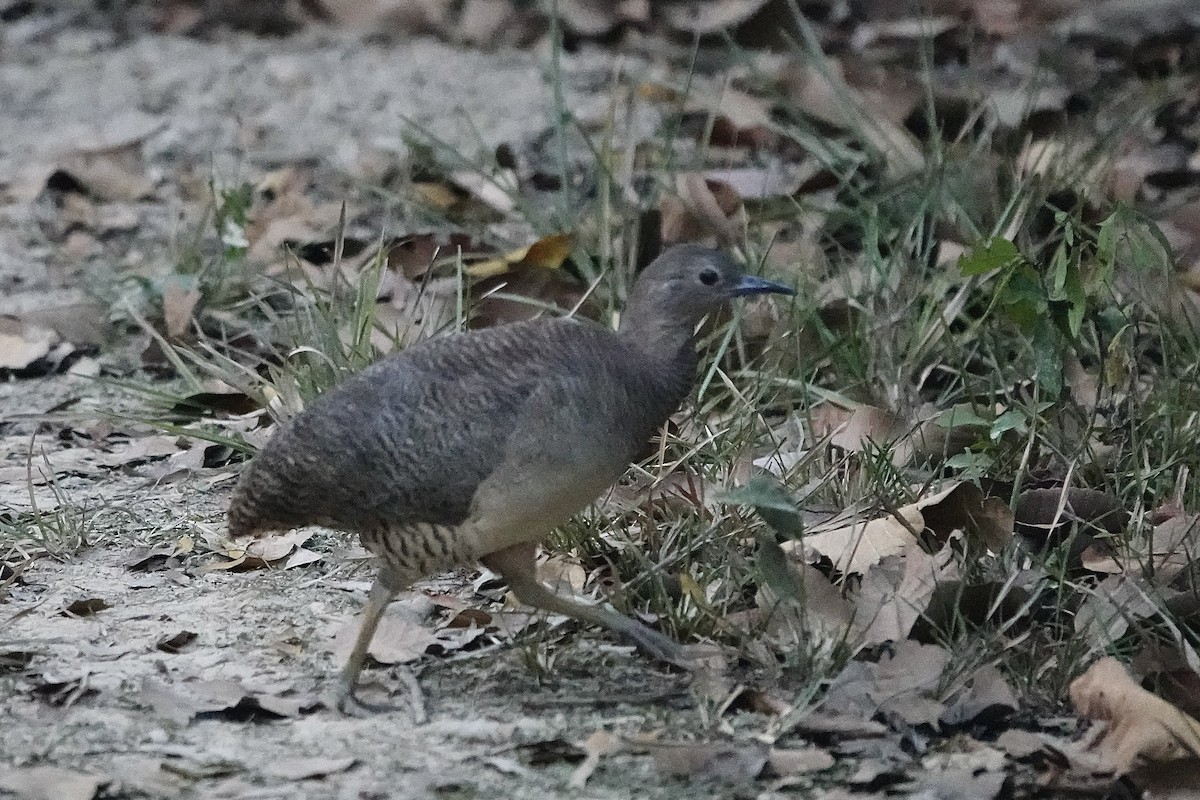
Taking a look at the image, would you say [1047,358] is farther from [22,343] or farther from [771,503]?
[22,343]

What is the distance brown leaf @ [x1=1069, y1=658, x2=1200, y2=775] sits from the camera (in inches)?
114

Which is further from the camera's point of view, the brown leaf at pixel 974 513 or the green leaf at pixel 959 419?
the green leaf at pixel 959 419

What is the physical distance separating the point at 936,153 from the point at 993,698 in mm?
2342

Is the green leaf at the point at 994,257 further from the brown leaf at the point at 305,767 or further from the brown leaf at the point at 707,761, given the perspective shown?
the brown leaf at the point at 305,767

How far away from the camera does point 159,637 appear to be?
360cm

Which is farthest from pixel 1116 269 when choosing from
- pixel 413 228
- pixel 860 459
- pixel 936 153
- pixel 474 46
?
pixel 474 46

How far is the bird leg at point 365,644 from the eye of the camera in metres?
3.30

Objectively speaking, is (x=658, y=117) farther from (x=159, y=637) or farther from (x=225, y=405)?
(x=159, y=637)

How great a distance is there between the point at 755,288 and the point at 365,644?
1.12 meters

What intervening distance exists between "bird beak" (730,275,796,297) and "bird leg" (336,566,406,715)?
3.12ft

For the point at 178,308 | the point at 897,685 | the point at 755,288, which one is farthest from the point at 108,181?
the point at 897,685

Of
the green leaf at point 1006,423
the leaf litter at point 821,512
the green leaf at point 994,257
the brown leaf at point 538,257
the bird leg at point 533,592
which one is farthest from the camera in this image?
the brown leaf at point 538,257

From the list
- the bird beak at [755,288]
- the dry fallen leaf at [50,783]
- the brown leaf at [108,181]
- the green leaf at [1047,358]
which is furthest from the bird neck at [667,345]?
the brown leaf at [108,181]

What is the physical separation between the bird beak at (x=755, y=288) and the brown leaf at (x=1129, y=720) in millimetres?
1040
